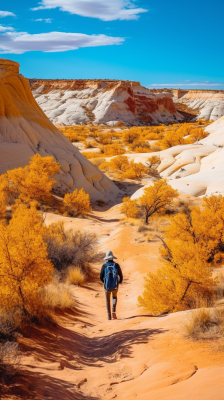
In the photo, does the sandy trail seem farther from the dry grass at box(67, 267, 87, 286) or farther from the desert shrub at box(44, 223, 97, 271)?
the desert shrub at box(44, 223, 97, 271)

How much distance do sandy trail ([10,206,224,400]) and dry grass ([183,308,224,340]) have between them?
6.3 inches

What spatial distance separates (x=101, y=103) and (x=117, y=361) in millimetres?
72242

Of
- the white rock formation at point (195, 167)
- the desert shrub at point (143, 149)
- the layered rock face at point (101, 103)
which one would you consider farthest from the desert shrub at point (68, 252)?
the layered rock face at point (101, 103)

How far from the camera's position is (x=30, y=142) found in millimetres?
21016

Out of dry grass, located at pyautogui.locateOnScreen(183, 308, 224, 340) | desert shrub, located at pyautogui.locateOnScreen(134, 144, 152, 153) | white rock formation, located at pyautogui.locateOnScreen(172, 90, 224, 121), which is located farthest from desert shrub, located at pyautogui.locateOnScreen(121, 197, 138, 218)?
white rock formation, located at pyautogui.locateOnScreen(172, 90, 224, 121)

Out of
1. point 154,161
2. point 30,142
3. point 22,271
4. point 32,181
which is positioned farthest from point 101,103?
point 22,271

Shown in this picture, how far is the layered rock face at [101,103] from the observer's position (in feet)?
229

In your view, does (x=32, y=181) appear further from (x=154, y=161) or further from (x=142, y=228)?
(x=154, y=161)

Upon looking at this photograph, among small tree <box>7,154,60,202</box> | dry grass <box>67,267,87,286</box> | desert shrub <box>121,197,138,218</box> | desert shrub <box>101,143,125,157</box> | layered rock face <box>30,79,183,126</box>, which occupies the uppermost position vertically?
layered rock face <box>30,79,183,126</box>

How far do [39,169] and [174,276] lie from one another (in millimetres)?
12787

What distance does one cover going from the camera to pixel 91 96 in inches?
3036

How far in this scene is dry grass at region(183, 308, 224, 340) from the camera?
15.4 feet

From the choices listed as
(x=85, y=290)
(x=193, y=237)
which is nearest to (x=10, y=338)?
(x=85, y=290)

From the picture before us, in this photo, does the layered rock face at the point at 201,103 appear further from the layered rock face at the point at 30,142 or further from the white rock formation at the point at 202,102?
the layered rock face at the point at 30,142
